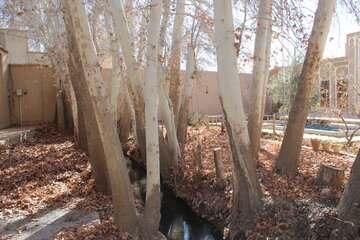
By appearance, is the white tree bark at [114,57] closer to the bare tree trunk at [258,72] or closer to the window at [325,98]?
the bare tree trunk at [258,72]

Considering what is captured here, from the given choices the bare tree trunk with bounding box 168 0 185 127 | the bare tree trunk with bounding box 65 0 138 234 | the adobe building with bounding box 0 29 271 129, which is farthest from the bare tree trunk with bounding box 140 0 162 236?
the adobe building with bounding box 0 29 271 129

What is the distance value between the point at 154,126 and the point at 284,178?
9.60ft

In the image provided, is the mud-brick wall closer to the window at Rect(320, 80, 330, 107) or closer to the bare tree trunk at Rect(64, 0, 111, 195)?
the bare tree trunk at Rect(64, 0, 111, 195)

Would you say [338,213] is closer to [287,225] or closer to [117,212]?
[287,225]

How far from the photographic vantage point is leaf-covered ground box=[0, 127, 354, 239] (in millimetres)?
5027

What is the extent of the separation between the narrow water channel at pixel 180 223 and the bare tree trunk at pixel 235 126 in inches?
31.2

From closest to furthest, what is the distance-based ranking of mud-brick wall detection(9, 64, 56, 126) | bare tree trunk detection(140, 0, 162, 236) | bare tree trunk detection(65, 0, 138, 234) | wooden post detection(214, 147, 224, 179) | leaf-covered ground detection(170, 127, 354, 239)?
bare tree trunk detection(65, 0, 138, 234) → leaf-covered ground detection(170, 127, 354, 239) → bare tree trunk detection(140, 0, 162, 236) → wooden post detection(214, 147, 224, 179) → mud-brick wall detection(9, 64, 56, 126)

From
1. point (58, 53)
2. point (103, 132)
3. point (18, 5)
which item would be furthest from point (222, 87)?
point (18, 5)

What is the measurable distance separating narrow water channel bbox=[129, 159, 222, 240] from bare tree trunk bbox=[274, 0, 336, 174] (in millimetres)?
1800

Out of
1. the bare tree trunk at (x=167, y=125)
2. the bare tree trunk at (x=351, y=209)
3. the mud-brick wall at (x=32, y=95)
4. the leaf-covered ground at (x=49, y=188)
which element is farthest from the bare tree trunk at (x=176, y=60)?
the bare tree trunk at (x=351, y=209)

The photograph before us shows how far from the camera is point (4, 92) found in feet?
46.5

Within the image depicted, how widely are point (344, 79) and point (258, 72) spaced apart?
6.62 meters

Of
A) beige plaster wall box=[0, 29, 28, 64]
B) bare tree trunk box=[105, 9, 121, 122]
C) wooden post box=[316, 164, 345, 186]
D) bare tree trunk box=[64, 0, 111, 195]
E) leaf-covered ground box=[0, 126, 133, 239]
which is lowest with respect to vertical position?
leaf-covered ground box=[0, 126, 133, 239]

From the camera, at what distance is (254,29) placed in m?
6.97
